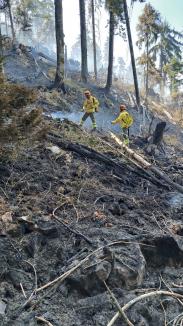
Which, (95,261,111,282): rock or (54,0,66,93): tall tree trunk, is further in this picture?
(54,0,66,93): tall tree trunk

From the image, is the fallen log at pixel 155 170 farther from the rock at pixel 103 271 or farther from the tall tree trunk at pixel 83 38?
the tall tree trunk at pixel 83 38

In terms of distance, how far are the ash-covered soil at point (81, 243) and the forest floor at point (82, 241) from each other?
0.5 inches

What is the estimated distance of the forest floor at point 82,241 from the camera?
4984mm

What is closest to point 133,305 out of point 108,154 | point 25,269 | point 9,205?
point 25,269

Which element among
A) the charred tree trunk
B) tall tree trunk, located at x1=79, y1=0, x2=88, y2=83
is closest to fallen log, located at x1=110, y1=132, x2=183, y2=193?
the charred tree trunk

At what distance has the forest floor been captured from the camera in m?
4.98

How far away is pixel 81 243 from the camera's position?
6.19 meters

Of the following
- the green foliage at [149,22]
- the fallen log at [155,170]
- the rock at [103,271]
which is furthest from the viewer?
the green foliage at [149,22]

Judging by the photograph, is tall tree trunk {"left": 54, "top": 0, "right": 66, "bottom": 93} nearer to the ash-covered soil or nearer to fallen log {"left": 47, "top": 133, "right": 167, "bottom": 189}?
fallen log {"left": 47, "top": 133, "right": 167, "bottom": 189}

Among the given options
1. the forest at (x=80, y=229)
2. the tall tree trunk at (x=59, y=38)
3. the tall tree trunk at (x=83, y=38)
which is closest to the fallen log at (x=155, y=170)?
the forest at (x=80, y=229)

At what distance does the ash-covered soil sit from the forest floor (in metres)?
0.01

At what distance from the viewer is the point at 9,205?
6.77 metres

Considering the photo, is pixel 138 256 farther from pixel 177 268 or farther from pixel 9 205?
pixel 9 205

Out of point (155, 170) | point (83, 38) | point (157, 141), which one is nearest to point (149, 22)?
point (83, 38)
